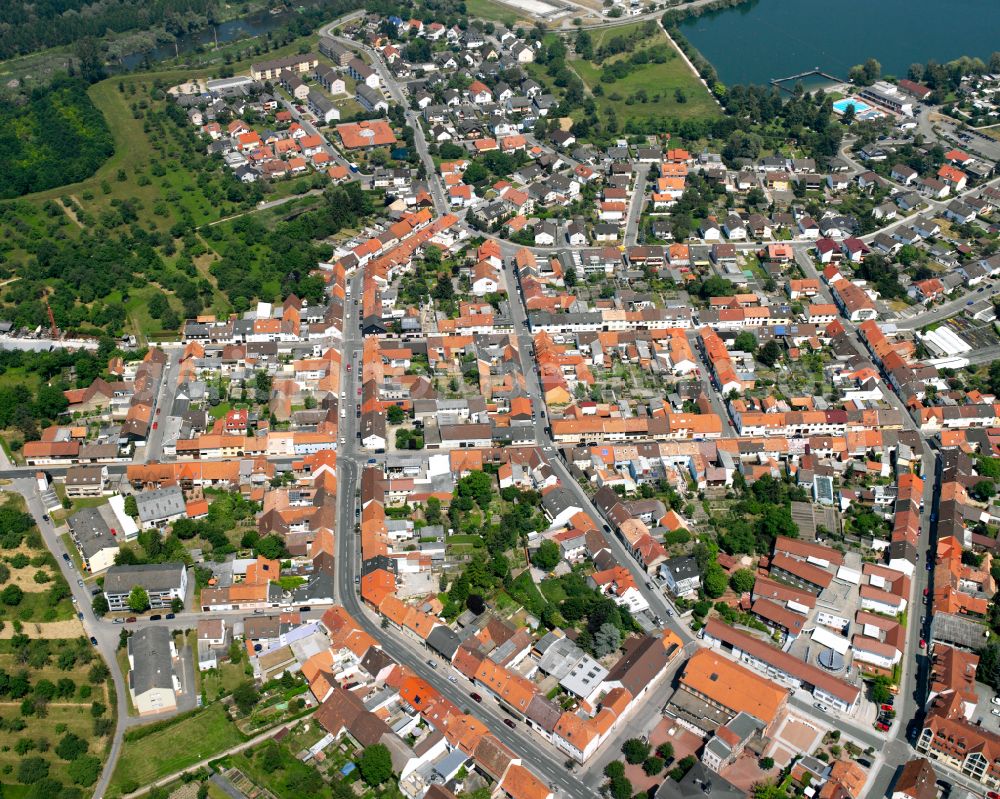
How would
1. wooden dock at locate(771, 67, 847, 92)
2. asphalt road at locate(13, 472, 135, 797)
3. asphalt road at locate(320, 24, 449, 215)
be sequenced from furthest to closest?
wooden dock at locate(771, 67, 847, 92), asphalt road at locate(320, 24, 449, 215), asphalt road at locate(13, 472, 135, 797)

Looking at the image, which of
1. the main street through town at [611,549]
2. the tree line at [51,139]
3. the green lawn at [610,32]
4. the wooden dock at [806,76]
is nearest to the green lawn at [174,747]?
the main street through town at [611,549]

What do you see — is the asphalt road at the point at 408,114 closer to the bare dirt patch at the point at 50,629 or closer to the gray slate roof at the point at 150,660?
the bare dirt patch at the point at 50,629

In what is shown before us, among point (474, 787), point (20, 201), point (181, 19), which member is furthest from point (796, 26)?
point (474, 787)

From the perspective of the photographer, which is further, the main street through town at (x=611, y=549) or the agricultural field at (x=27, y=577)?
the agricultural field at (x=27, y=577)

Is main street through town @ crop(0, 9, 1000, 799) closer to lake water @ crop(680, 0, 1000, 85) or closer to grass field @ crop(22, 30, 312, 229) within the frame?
grass field @ crop(22, 30, 312, 229)

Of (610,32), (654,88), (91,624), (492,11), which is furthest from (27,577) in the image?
(492,11)

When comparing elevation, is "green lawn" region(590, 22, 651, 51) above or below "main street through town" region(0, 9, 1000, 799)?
above

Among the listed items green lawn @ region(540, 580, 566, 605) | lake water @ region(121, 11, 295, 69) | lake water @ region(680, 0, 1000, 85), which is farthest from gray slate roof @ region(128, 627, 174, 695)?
lake water @ region(680, 0, 1000, 85)
